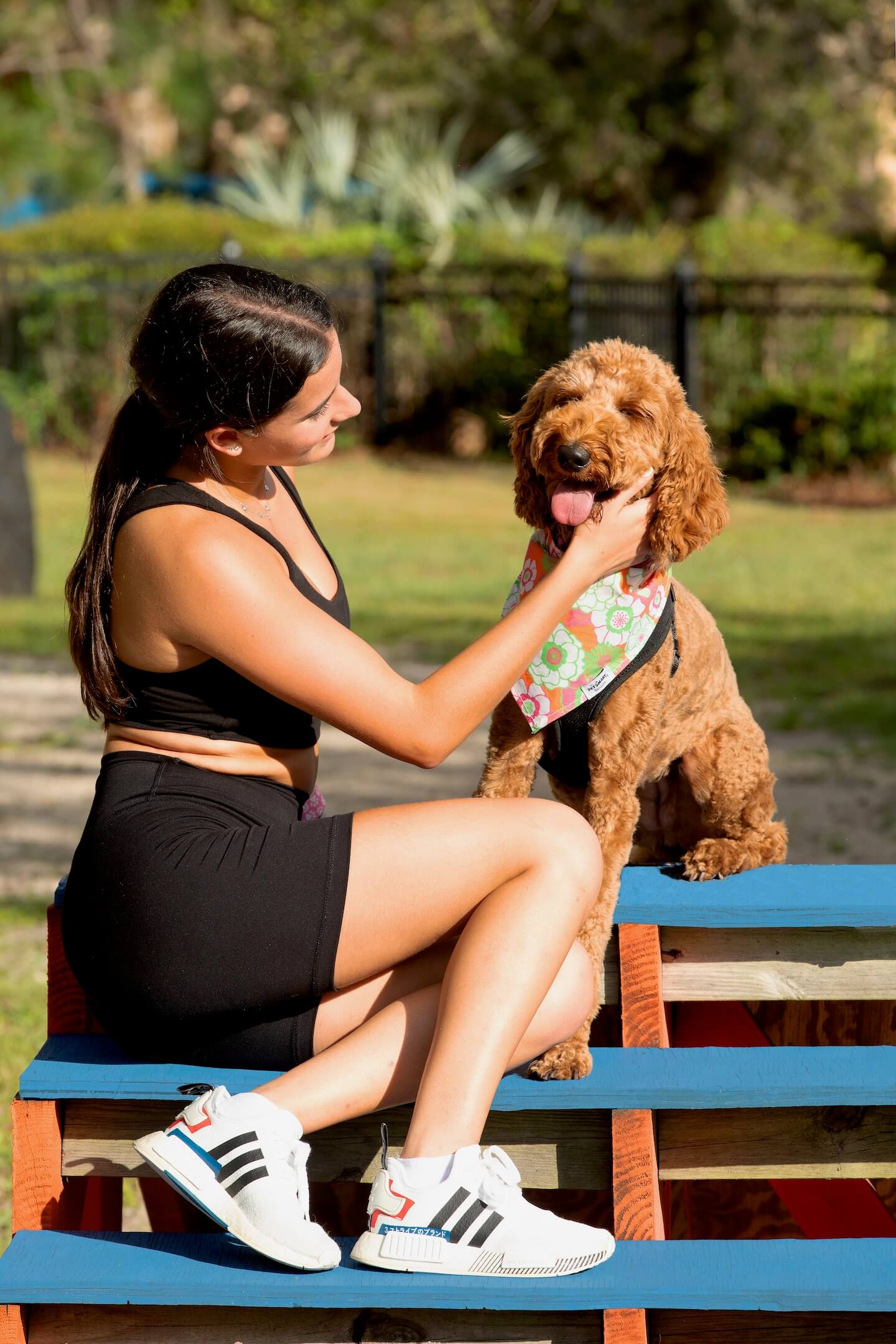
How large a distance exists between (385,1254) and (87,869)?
0.83 metres

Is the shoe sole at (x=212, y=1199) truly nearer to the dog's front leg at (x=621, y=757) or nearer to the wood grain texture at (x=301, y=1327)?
the wood grain texture at (x=301, y=1327)

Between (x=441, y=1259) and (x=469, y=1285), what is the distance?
0.19ft

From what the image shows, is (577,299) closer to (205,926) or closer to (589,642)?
(589,642)

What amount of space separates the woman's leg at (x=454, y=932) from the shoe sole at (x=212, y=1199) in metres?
0.18

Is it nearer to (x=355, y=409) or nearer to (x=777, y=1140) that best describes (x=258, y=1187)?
(x=777, y=1140)

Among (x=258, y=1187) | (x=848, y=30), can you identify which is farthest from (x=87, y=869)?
(x=848, y=30)

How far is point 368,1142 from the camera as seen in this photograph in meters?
2.66

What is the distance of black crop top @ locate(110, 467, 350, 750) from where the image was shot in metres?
Result: 2.71

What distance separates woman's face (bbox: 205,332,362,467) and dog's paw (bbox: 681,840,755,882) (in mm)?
1143

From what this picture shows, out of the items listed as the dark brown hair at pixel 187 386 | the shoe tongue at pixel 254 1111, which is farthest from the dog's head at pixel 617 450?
the shoe tongue at pixel 254 1111

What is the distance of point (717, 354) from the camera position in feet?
55.6

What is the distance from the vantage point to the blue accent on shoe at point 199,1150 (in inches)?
91.8

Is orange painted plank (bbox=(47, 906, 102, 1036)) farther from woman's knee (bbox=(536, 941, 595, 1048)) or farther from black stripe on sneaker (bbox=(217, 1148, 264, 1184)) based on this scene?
woman's knee (bbox=(536, 941, 595, 1048))

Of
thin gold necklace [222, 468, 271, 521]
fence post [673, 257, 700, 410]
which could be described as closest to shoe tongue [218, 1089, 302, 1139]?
thin gold necklace [222, 468, 271, 521]
